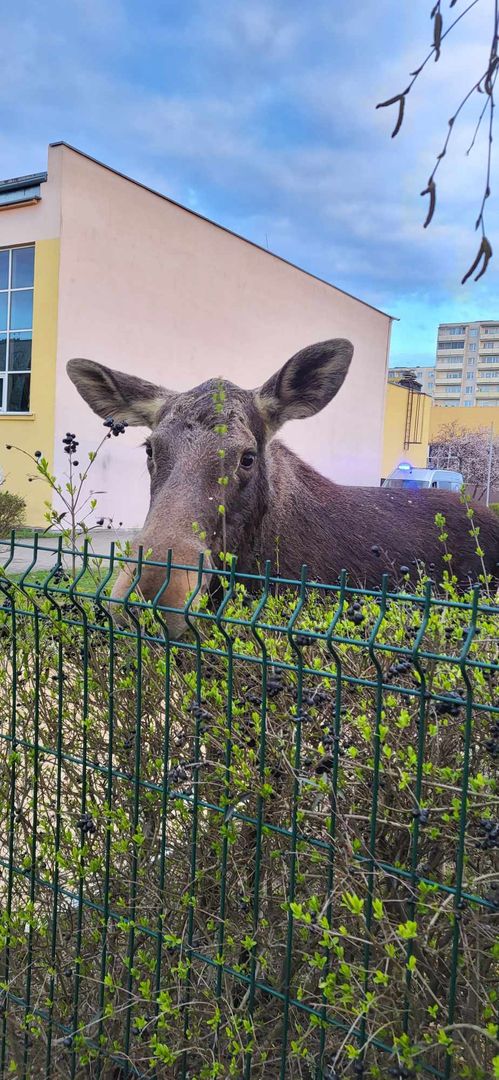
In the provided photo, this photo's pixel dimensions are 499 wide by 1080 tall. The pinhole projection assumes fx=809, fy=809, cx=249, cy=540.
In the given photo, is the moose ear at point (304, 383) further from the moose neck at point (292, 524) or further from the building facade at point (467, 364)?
the building facade at point (467, 364)

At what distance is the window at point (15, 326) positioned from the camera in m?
22.4

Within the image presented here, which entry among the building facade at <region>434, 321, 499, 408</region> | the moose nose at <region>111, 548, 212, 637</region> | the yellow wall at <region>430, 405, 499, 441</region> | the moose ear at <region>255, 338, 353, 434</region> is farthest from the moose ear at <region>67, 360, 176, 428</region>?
the building facade at <region>434, 321, 499, 408</region>

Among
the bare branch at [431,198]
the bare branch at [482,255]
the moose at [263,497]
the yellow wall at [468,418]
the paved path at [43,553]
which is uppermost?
the yellow wall at [468,418]

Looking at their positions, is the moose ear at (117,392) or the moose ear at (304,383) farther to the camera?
the moose ear at (117,392)

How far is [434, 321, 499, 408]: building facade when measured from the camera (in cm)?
14812

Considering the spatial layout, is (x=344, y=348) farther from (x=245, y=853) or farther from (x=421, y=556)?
(x=245, y=853)

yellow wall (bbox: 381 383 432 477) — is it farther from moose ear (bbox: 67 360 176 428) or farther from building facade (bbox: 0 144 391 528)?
moose ear (bbox: 67 360 176 428)

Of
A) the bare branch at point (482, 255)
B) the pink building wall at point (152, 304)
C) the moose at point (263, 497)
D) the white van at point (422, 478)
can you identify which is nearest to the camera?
the bare branch at point (482, 255)

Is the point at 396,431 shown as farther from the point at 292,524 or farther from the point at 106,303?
the point at 292,524

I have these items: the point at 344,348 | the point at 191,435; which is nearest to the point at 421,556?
the point at 344,348

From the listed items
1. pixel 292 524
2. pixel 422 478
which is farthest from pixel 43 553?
pixel 292 524

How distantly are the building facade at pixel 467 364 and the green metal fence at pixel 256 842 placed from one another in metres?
147

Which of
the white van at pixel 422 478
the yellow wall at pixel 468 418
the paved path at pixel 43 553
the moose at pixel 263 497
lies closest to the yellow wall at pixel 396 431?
the yellow wall at pixel 468 418

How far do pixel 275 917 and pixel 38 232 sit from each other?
21922 mm
